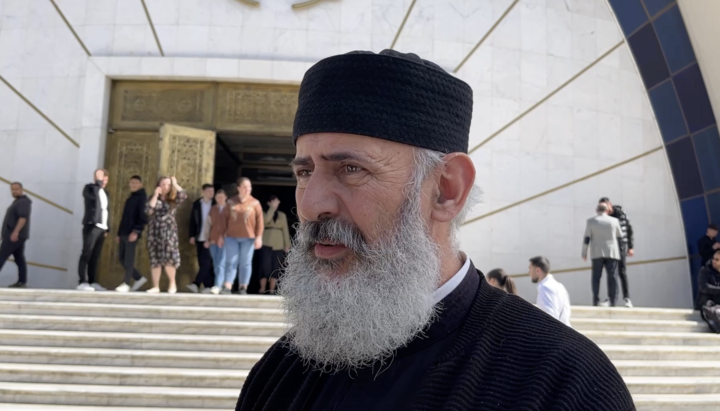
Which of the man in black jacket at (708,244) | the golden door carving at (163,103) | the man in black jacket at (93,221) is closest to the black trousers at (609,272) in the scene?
the man in black jacket at (708,244)

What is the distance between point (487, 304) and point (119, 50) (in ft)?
41.9

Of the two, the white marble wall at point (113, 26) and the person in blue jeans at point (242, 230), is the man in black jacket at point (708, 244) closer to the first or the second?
the person in blue jeans at point (242, 230)

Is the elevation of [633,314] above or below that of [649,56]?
below

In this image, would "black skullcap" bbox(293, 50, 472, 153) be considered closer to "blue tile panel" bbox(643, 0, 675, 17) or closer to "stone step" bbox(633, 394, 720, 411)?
"stone step" bbox(633, 394, 720, 411)

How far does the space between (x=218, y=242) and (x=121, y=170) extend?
155 inches

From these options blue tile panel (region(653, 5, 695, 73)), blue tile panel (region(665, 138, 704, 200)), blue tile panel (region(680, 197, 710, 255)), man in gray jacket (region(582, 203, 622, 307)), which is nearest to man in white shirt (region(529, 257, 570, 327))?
man in gray jacket (region(582, 203, 622, 307))

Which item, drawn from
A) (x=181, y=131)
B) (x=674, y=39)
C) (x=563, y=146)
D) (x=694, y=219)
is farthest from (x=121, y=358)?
(x=674, y=39)

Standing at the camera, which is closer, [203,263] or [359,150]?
[359,150]

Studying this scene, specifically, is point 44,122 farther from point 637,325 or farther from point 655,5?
point 655,5

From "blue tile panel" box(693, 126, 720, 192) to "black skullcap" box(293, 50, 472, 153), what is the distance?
13409mm

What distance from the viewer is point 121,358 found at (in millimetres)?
6449

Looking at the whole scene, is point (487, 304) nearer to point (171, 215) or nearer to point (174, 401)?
point (174, 401)

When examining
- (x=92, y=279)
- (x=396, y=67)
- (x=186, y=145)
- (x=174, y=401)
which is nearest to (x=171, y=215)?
(x=92, y=279)

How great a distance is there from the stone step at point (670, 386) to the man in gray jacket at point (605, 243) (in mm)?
2983
